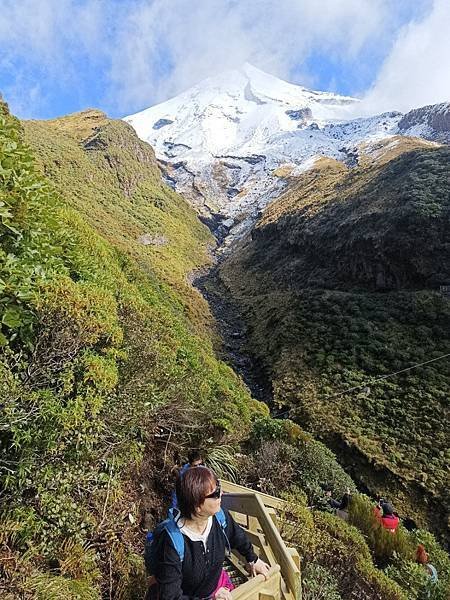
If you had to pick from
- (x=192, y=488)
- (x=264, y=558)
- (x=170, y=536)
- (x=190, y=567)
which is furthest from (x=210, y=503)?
(x=264, y=558)

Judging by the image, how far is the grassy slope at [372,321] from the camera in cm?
1764

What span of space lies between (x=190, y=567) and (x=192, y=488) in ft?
1.62

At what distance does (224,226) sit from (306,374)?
85.8 metres

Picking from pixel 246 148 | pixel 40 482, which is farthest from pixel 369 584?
pixel 246 148

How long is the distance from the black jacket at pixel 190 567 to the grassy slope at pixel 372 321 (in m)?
15.5

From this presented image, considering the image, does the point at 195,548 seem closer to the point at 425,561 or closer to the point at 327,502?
the point at 327,502

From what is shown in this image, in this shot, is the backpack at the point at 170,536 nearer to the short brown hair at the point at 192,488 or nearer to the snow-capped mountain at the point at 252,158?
the short brown hair at the point at 192,488

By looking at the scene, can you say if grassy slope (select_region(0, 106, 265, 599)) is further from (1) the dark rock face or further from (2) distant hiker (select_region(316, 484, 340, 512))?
(1) the dark rock face

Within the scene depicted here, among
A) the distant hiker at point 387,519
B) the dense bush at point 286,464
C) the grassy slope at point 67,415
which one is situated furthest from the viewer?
the distant hiker at point 387,519

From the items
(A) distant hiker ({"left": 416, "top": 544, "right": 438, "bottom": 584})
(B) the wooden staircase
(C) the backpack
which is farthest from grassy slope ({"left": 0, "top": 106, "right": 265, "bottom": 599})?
(A) distant hiker ({"left": 416, "top": 544, "right": 438, "bottom": 584})

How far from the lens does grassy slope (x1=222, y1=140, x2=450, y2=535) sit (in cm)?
1764

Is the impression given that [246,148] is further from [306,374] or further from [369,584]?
[369,584]

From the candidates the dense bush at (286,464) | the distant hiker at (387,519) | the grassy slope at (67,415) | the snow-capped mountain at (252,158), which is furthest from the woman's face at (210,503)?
the snow-capped mountain at (252,158)

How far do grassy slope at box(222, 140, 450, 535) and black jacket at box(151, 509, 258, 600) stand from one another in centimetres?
1546
